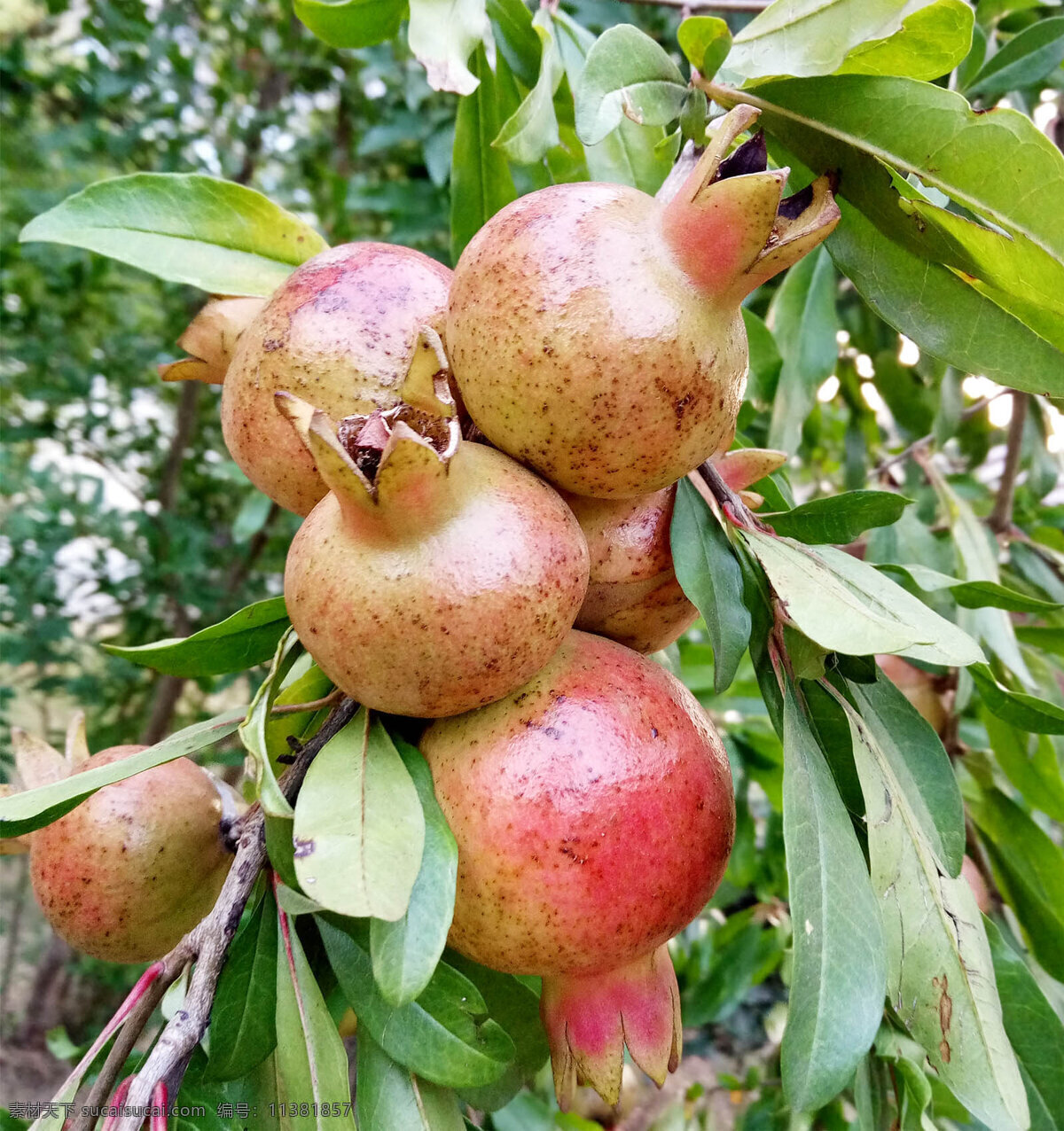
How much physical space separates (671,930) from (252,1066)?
37 centimetres

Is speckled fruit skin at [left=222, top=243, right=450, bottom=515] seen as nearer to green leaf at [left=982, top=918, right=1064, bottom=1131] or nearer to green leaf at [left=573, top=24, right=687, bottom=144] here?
green leaf at [left=573, top=24, right=687, bottom=144]

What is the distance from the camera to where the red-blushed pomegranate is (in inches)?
23.4

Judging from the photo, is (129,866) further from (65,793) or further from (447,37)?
(447,37)

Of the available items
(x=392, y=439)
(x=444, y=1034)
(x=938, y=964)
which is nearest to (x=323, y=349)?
(x=392, y=439)

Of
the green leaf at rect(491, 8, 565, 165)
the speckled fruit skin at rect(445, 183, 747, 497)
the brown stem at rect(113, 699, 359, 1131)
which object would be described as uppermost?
the green leaf at rect(491, 8, 565, 165)

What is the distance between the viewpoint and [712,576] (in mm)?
705

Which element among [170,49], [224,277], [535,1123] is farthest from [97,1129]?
[170,49]

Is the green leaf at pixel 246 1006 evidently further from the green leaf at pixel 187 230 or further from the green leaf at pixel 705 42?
the green leaf at pixel 705 42

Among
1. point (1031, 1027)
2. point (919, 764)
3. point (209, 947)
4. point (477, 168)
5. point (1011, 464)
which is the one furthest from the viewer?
point (1011, 464)

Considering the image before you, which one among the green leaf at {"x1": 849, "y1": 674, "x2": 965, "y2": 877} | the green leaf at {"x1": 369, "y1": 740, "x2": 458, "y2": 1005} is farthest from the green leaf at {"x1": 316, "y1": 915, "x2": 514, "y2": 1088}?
the green leaf at {"x1": 849, "y1": 674, "x2": 965, "y2": 877}

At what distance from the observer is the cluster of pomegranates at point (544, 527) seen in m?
0.56

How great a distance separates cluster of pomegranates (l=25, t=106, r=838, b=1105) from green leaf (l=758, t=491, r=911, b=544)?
0.69 ft

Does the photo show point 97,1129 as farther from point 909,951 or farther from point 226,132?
point 226,132

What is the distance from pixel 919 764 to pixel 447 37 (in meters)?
0.77
